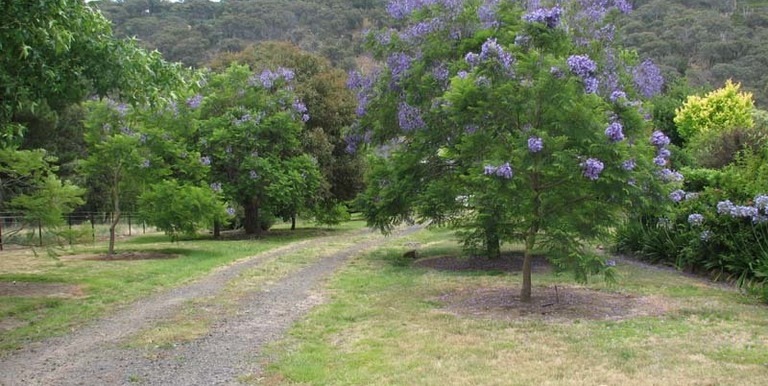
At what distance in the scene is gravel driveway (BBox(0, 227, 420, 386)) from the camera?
6.52m

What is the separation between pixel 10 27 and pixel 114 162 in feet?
35.3

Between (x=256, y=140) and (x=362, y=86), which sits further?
(x=256, y=140)

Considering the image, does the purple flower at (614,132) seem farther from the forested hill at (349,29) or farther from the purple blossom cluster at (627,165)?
the forested hill at (349,29)

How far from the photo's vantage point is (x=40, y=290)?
1224 cm

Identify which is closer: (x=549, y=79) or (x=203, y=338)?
(x=203, y=338)

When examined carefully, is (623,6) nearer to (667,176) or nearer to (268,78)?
(667,176)

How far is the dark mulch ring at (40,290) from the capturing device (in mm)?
11640

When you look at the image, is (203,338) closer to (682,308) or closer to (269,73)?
(682,308)

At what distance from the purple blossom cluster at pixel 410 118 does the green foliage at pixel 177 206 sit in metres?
6.63

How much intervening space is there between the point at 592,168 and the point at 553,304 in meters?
2.51

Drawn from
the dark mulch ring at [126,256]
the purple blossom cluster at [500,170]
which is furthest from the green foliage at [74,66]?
the dark mulch ring at [126,256]

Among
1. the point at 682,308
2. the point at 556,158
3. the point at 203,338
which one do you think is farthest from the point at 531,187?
the point at 203,338

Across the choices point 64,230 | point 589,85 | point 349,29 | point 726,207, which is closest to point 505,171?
point 589,85

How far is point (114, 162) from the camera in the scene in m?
18.0
